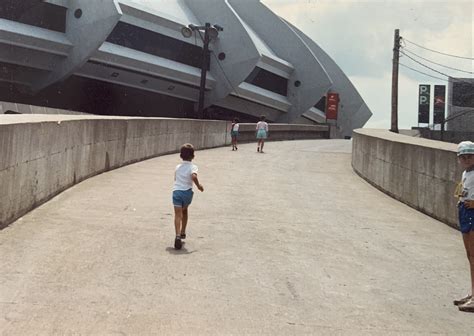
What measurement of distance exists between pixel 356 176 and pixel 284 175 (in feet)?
7.73

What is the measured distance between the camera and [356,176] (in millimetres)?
15492

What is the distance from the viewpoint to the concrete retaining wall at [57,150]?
21.7 feet

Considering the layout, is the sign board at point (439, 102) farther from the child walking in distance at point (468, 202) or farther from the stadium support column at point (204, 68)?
the child walking in distance at point (468, 202)

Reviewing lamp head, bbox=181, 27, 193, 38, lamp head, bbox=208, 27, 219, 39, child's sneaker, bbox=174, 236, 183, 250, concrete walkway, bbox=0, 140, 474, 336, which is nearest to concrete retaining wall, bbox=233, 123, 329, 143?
lamp head, bbox=208, 27, 219, 39

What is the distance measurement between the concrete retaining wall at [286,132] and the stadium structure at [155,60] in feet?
15.2

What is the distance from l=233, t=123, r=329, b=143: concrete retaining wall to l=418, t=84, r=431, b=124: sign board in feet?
86.7

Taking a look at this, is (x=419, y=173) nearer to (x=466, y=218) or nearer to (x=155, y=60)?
(x=466, y=218)

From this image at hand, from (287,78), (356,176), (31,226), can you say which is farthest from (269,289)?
(287,78)

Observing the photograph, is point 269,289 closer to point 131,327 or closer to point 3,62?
point 131,327

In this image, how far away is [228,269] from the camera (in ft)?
18.0

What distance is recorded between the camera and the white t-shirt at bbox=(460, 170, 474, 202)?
4562 millimetres

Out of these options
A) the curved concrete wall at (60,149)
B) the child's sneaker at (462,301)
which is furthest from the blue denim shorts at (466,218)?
the curved concrete wall at (60,149)

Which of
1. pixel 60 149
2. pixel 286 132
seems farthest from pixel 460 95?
pixel 60 149

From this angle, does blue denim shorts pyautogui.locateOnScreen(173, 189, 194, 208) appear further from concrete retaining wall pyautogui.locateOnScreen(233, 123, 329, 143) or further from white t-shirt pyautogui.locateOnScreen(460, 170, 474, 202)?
concrete retaining wall pyautogui.locateOnScreen(233, 123, 329, 143)
